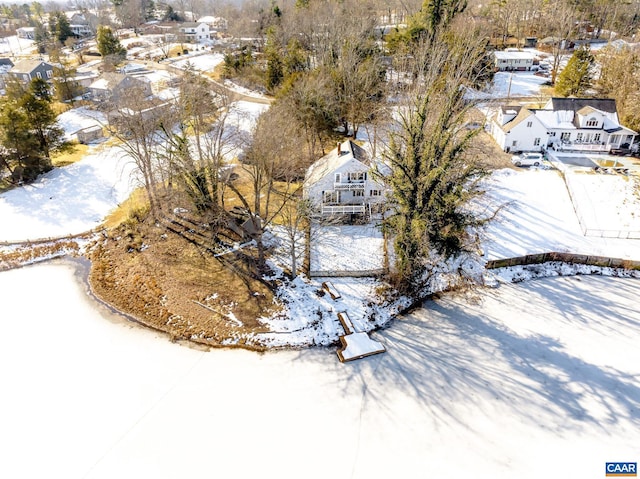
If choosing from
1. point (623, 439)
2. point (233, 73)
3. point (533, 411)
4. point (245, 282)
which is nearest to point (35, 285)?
point (245, 282)

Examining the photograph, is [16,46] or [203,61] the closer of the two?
[203,61]

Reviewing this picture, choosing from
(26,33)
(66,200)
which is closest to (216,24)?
(26,33)

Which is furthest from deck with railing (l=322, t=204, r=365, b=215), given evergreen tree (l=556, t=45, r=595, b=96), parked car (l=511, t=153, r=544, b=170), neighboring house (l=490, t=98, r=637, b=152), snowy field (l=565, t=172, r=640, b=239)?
evergreen tree (l=556, t=45, r=595, b=96)

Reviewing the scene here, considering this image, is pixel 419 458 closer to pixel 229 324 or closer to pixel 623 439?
pixel 623 439

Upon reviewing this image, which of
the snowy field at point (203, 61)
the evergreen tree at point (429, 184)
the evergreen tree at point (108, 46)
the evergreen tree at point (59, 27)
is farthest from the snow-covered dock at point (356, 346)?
the evergreen tree at point (59, 27)

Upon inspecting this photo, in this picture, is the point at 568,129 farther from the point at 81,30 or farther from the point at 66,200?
the point at 81,30
